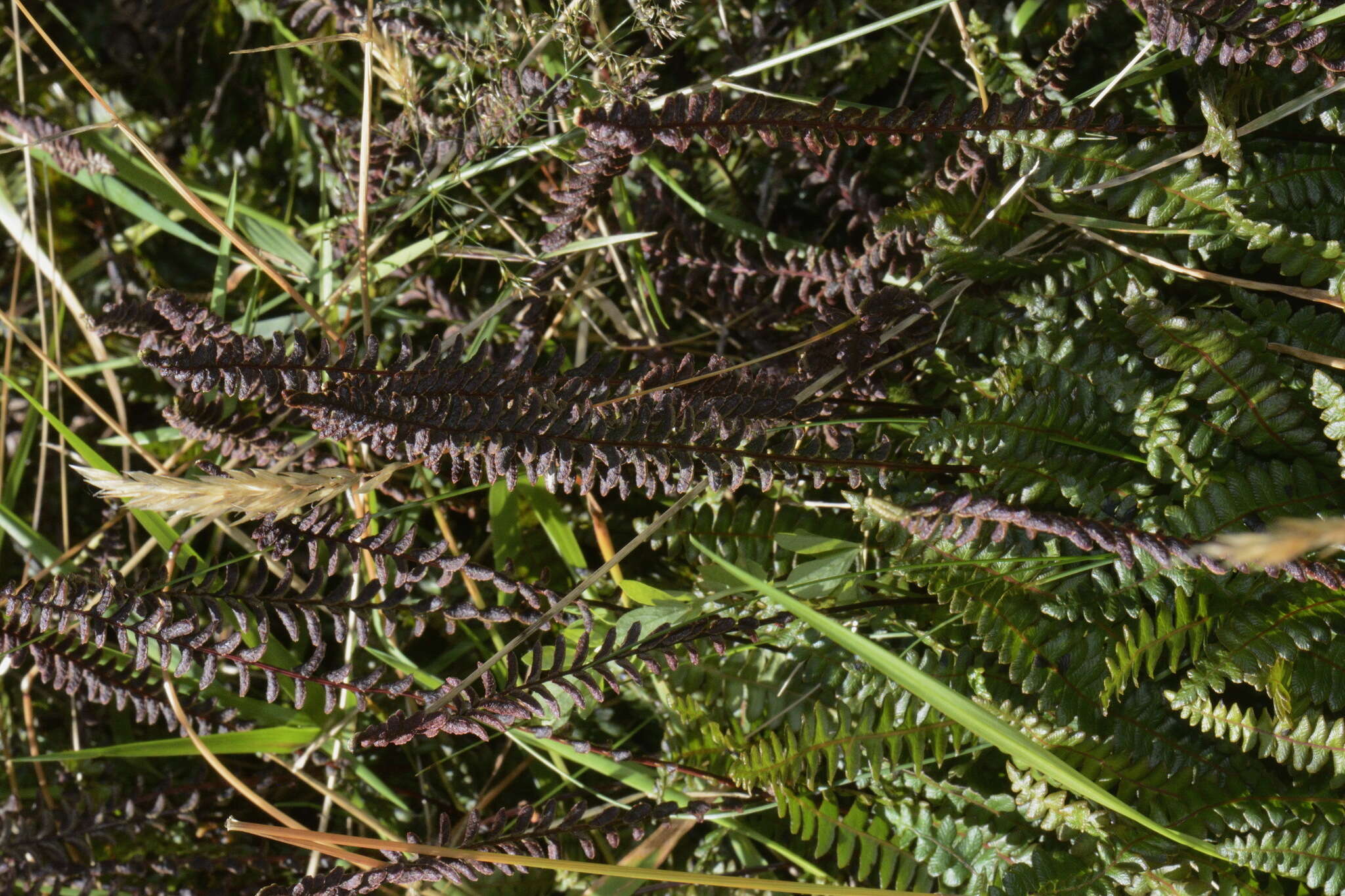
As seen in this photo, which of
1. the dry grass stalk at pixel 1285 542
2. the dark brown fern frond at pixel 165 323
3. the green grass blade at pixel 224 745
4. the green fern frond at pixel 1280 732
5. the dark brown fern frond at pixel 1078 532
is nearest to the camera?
the dry grass stalk at pixel 1285 542

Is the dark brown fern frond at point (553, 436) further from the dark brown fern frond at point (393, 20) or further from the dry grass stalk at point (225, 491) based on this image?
the dark brown fern frond at point (393, 20)

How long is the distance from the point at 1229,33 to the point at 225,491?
2.03 meters

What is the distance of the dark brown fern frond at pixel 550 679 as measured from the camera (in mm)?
1868

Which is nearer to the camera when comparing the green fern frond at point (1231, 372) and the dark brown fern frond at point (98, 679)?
the green fern frond at point (1231, 372)

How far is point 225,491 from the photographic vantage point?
5.86ft

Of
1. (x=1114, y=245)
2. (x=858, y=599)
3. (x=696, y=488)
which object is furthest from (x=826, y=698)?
(x=1114, y=245)

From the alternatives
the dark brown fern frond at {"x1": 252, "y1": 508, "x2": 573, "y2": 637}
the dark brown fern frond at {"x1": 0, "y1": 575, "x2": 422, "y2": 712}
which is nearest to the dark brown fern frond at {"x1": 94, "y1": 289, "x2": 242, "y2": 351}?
the dark brown fern frond at {"x1": 252, "y1": 508, "x2": 573, "y2": 637}

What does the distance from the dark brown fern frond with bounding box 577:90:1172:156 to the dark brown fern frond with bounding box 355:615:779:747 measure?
953 mm

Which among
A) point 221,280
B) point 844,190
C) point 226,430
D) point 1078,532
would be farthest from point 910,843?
point 221,280

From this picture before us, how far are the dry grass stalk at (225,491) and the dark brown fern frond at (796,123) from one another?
0.86m

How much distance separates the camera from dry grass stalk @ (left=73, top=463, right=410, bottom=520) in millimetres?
1763

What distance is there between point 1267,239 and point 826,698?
1365 mm

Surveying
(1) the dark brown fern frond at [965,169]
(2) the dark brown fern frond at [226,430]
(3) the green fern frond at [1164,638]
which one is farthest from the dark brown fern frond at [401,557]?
(1) the dark brown fern frond at [965,169]

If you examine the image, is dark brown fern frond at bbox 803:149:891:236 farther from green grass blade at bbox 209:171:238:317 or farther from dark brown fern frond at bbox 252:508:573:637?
green grass blade at bbox 209:171:238:317
